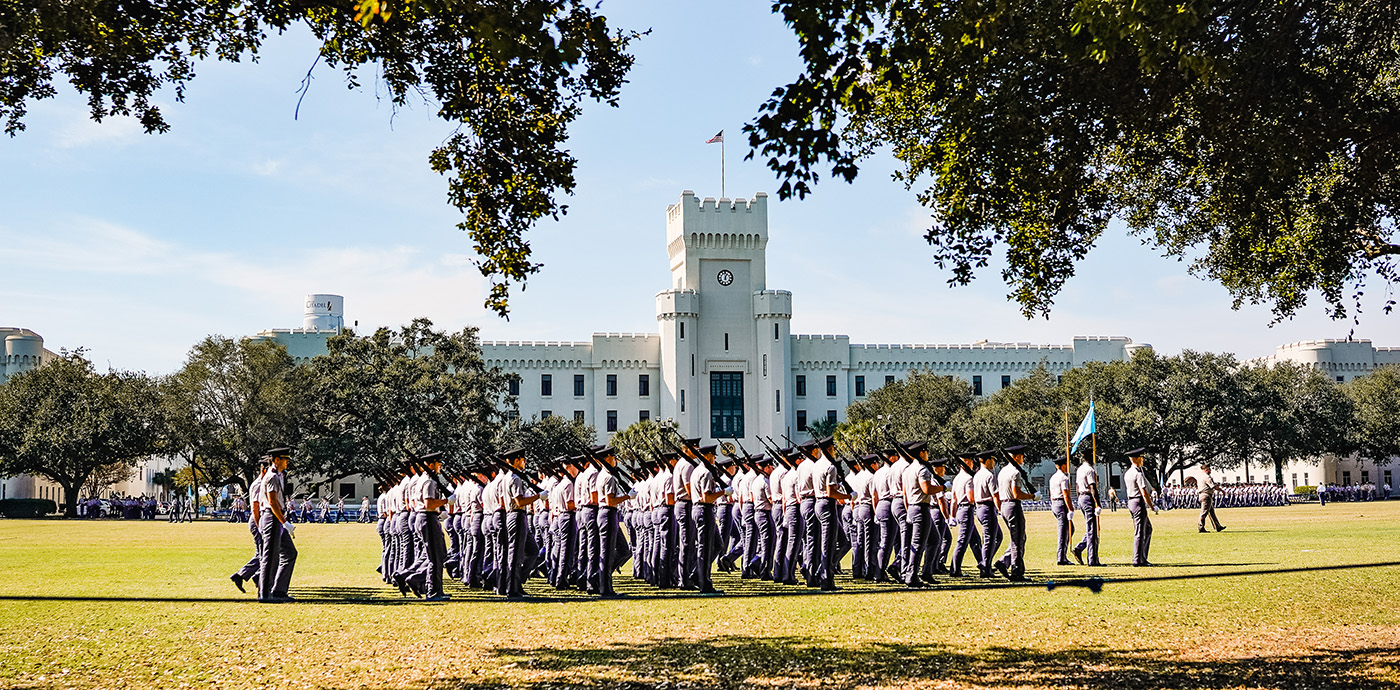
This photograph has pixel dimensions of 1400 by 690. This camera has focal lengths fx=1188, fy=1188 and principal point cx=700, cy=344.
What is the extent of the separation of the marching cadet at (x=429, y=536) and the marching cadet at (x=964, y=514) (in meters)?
6.55

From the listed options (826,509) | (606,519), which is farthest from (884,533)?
(606,519)

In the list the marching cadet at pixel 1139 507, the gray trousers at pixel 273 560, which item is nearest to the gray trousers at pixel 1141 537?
the marching cadet at pixel 1139 507

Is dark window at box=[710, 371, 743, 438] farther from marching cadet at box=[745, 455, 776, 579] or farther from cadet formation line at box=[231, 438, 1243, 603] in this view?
marching cadet at box=[745, 455, 776, 579]

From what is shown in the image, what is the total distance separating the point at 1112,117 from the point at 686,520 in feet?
22.1

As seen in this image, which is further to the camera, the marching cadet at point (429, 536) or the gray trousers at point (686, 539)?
the gray trousers at point (686, 539)

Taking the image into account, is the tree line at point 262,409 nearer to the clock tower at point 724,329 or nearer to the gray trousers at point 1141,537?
the clock tower at point 724,329

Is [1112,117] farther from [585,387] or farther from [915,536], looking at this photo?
[585,387]

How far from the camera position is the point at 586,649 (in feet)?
29.9

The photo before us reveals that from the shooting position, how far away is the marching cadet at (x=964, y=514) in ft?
50.6

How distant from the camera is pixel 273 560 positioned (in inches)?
515

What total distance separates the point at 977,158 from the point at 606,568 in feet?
21.2

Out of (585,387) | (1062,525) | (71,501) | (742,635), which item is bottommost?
(71,501)

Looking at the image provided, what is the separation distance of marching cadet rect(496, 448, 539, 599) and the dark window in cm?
6566

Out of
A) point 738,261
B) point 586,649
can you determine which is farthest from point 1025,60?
point 738,261
